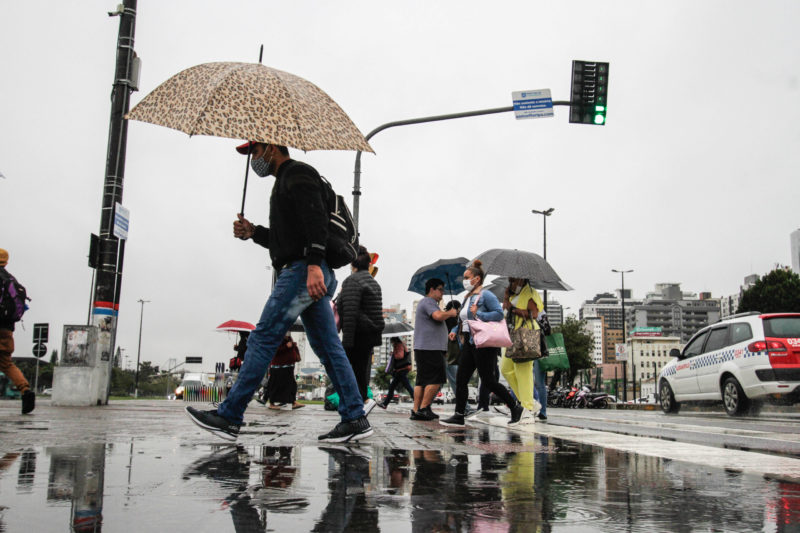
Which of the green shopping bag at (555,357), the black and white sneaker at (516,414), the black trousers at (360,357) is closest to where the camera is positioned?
the black and white sneaker at (516,414)

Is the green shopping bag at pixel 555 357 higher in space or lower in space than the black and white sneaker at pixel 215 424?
higher

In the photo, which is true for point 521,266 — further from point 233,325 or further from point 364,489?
point 233,325

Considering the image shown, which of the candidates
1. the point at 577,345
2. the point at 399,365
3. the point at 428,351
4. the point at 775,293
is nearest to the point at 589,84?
the point at 399,365

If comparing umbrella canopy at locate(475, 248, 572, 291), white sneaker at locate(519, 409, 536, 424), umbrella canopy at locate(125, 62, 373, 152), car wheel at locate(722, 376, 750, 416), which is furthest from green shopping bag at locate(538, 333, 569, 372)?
umbrella canopy at locate(125, 62, 373, 152)

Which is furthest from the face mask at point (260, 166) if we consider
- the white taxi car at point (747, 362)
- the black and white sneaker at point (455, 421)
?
the white taxi car at point (747, 362)

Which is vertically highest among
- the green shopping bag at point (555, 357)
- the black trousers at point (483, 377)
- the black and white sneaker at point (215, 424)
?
the green shopping bag at point (555, 357)

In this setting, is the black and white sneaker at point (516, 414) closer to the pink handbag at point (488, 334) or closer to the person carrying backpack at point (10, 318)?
the pink handbag at point (488, 334)

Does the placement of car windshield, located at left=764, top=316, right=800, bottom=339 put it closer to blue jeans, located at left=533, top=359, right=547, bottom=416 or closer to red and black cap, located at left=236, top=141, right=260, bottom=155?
blue jeans, located at left=533, top=359, right=547, bottom=416

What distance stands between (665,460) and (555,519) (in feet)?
7.21

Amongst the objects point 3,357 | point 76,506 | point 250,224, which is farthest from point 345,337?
point 76,506

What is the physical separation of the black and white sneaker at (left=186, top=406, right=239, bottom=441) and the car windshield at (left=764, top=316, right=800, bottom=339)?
33.6ft

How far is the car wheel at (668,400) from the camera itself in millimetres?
15398

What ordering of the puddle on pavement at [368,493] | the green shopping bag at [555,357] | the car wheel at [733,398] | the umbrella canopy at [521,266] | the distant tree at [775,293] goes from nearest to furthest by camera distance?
1. the puddle on pavement at [368,493]
2. the umbrella canopy at [521,266]
3. the green shopping bag at [555,357]
4. the car wheel at [733,398]
5. the distant tree at [775,293]

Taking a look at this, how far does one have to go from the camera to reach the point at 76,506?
224 cm
